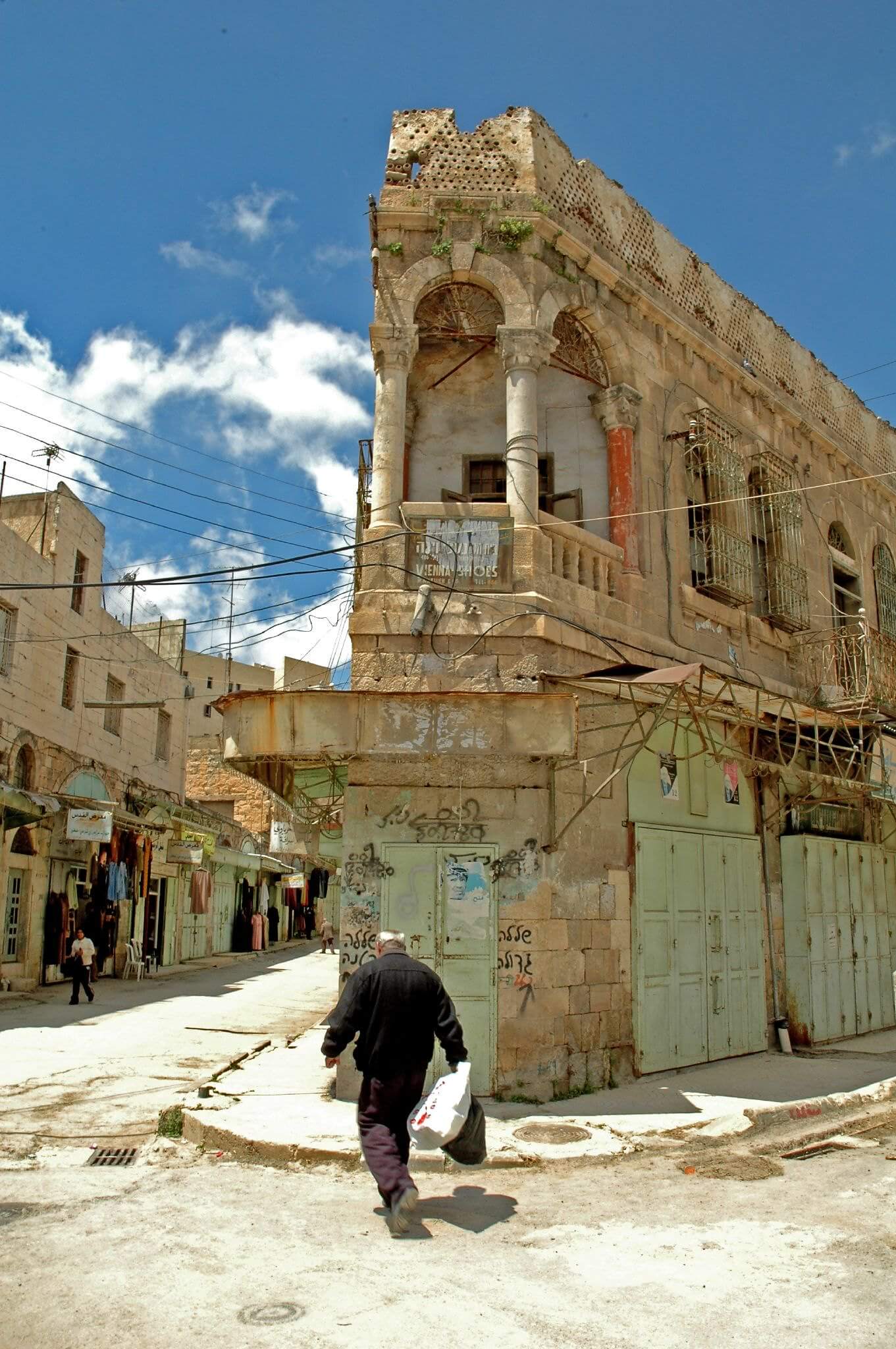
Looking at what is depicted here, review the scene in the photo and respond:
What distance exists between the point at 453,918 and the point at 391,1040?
3377 mm

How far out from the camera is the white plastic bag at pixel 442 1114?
5.52m

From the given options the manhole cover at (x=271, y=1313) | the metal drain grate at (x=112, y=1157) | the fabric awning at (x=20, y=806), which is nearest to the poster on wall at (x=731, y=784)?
the metal drain grate at (x=112, y=1157)

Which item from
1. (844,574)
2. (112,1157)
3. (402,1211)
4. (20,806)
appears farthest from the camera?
(20,806)

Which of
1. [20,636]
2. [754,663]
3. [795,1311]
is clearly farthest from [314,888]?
[795,1311]

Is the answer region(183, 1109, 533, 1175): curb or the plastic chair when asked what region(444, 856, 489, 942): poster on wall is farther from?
the plastic chair

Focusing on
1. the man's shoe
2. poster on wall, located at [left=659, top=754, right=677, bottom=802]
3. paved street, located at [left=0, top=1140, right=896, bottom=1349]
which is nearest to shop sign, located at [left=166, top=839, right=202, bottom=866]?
poster on wall, located at [left=659, top=754, right=677, bottom=802]

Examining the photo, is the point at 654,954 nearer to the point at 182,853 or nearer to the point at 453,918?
the point at 453,918

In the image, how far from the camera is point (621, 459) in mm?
11500

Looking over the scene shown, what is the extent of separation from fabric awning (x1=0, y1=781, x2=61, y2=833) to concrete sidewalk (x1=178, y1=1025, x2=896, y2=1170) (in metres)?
7.95

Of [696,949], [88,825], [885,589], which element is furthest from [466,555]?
[88,825]

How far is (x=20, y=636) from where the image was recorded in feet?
65.0

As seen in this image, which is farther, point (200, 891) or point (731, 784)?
point (200, 891)

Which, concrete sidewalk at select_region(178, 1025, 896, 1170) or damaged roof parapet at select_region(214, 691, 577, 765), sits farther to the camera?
damaged roof parapet at select_region(214, 691, 577, 765)

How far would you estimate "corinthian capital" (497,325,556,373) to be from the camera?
34.6 ft
